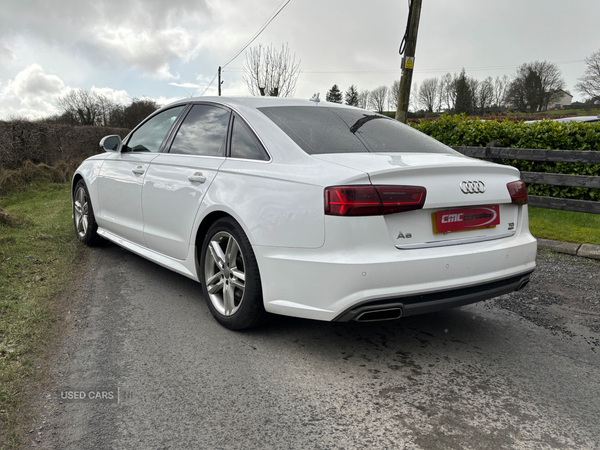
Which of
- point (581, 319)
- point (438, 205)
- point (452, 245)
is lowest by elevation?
point (581, 319)

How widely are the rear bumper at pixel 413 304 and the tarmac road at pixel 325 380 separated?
369mm

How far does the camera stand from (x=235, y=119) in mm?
3572

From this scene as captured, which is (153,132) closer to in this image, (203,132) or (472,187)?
(203,132)

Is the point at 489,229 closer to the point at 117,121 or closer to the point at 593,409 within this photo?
the point at 593,409

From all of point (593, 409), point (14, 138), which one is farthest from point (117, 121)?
point (593, 409)

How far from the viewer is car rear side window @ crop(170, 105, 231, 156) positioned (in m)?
3.66

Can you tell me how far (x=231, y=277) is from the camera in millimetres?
3293

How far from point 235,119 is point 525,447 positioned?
2.66 meters

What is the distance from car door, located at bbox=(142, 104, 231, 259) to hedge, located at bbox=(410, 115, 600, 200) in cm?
563

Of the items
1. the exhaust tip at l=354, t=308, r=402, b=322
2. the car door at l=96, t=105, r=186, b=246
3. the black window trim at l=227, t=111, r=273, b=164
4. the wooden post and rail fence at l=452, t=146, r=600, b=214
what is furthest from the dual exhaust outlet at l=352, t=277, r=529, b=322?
the wooden post and rail fence at l=452, t=146, r=600, b=214

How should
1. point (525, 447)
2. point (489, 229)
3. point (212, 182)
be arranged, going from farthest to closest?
point (212, 182), point (489, 229), point (525, 447)

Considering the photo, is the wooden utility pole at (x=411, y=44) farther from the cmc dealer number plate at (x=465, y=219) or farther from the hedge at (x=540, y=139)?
the cmc dealer number plate at (x=465, y=219)

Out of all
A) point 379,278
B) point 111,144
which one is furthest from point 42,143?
point 379,278

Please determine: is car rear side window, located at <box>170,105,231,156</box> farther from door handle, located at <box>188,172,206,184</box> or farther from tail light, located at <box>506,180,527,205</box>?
tail light, located at <box>506,180,527,205</box>
